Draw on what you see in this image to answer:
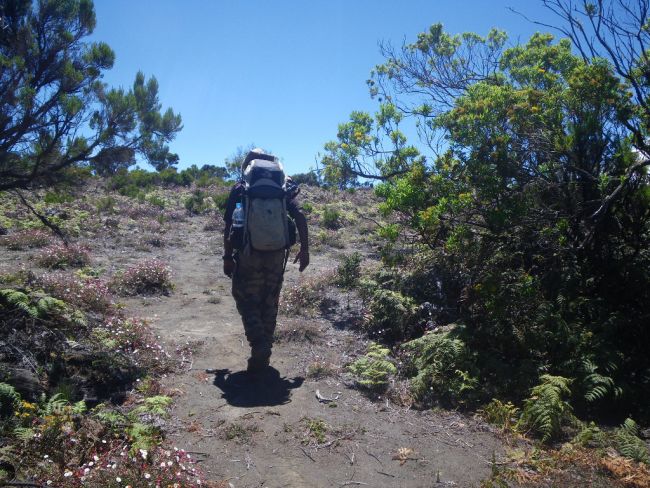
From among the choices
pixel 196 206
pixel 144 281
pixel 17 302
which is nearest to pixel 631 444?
pixel 17 302

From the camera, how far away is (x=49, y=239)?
11.6 metres

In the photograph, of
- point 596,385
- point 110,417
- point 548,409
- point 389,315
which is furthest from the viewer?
point 389,315

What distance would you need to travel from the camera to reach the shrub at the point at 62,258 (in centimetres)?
951

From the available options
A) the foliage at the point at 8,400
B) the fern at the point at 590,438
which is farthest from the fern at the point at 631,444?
the foliage at the point at 8,400

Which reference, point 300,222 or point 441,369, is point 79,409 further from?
point 441,369

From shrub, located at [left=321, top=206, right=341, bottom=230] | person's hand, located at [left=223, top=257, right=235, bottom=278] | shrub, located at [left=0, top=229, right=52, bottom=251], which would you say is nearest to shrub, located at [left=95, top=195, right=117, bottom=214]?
shrub, located at [left=0, top=229, right=52, bottom=251]

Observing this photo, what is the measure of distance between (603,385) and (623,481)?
55.3 inches

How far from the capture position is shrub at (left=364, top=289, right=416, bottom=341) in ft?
22.1

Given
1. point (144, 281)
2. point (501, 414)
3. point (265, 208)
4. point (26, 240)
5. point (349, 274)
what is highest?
point (265, 208)

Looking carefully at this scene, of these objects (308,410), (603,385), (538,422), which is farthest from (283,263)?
(603,385)

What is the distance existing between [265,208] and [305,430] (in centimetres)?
230

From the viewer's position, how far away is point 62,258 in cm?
965

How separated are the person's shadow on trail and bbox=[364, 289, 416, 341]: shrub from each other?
1.69 m

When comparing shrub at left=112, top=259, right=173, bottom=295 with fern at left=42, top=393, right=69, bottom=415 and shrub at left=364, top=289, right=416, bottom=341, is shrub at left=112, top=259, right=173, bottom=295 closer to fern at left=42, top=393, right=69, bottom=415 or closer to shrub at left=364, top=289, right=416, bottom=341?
shrub at left=364, top=289, right=416, bottom=341
